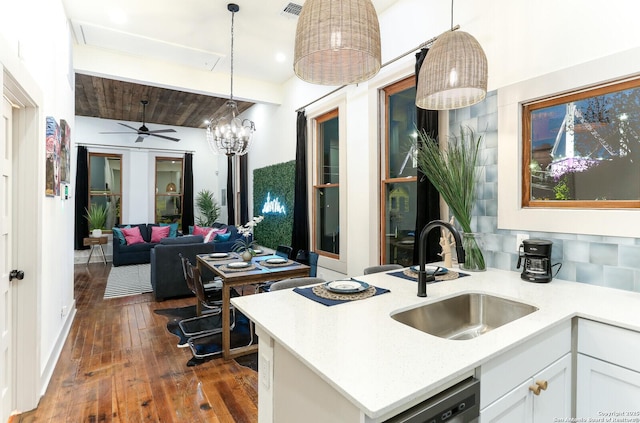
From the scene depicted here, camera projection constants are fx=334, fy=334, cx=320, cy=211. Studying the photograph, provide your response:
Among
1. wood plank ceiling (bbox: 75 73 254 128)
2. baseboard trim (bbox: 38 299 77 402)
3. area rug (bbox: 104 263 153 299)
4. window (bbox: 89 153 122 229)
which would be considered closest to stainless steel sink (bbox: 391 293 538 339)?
baseboard trim (bbox: 38 299 77 402)

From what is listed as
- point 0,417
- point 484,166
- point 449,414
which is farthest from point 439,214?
point 0,417

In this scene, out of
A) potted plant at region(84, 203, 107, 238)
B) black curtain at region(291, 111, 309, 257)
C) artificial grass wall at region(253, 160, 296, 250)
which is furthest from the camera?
potted plant at region(84, 203, 107, 238)

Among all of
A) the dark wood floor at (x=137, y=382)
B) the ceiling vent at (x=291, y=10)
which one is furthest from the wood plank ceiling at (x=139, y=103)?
the dark wood floor at (x=137, y=382)

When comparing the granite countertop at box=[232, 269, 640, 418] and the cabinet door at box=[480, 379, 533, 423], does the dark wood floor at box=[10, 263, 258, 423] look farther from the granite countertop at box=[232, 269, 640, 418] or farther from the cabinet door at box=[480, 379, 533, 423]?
the cabinet door at box=[480, 379, 533, 423]

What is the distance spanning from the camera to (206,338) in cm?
339

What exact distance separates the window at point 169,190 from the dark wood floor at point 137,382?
552cm

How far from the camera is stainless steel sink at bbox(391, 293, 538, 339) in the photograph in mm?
1621

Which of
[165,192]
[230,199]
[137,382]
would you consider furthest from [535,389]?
[165,192]

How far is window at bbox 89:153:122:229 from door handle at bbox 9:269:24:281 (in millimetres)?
6999

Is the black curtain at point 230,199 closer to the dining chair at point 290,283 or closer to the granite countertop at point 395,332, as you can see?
the dining chair at point 290,283

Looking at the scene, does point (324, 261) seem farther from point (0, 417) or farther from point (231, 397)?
point (0, 417)

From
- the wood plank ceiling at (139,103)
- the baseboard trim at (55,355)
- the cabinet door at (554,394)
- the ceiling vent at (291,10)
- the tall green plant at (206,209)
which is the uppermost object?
the wood plank ceiling at (139,103)

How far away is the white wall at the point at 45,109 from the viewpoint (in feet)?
6.17

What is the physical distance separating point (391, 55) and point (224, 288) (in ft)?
9.15
